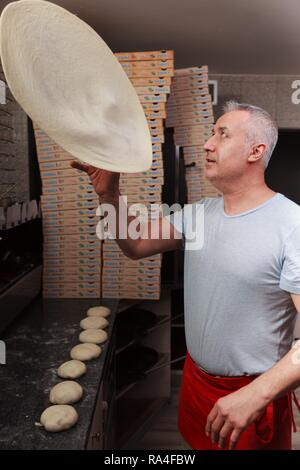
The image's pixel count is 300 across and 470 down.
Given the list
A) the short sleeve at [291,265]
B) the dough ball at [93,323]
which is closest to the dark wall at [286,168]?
the dough ball at [93,323]

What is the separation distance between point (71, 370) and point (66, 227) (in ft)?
3.71

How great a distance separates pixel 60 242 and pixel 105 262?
1.01 ft

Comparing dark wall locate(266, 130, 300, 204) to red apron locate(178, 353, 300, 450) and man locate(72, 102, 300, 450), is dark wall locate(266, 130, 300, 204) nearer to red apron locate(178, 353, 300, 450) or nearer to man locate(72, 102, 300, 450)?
man locate(72, 102, 300, 450)

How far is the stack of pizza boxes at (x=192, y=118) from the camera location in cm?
267

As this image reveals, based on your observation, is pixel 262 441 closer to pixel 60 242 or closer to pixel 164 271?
pixel 60 242

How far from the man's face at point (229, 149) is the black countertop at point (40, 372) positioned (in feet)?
3.03

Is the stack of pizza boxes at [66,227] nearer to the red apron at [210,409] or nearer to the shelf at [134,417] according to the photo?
the shelf at [134,417]

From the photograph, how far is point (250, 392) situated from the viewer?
979 millimetres

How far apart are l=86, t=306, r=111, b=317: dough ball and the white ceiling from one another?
Answer: 1.69 m

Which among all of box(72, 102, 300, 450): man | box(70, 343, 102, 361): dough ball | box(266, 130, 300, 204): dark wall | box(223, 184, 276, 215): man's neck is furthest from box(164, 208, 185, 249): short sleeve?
box(266, 130, 300, 204): dark wall

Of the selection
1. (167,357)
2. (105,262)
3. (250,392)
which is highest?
(250,392)

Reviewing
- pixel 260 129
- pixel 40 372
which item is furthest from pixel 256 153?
pixel 40 372

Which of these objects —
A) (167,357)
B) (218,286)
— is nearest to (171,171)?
(167,357)

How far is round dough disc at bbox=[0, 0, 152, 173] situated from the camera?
2.75 feet
